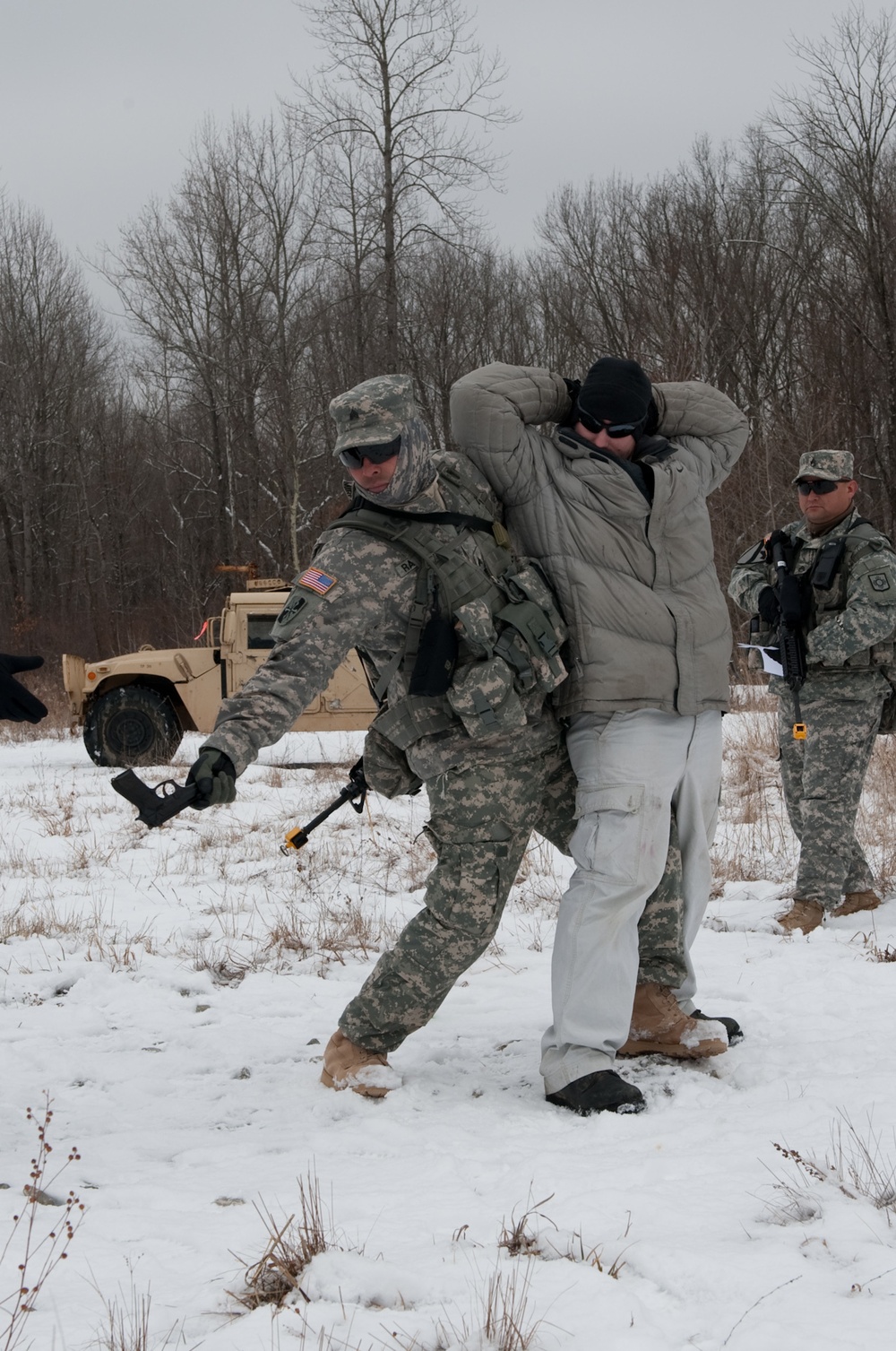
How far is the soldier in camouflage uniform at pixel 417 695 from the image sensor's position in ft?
9.55

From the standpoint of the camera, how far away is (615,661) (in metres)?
3.05

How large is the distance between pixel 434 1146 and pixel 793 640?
3036 mm

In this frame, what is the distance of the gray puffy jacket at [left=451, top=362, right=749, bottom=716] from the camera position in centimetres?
307

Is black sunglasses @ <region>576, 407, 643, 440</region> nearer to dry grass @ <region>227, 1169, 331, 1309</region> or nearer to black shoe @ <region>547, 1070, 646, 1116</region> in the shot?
black shoe @ <region>547, 1070, 646, 1116</region>

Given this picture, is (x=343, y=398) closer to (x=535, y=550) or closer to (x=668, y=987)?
(x=535, y=550)

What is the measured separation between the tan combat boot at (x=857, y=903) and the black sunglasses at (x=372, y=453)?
3.25 meters

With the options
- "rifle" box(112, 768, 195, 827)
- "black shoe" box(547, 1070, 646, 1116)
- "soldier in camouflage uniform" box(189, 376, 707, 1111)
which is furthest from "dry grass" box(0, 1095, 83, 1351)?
"black shoe" box(547, 1070, 646, 1116)

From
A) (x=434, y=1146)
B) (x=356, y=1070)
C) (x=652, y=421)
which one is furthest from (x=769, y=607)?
(x=434, y=1146)

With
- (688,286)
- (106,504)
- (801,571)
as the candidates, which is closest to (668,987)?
(801,571)

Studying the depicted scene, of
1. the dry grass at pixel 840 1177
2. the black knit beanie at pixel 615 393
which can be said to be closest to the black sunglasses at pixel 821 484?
the black knit beanie at pixel 615 393

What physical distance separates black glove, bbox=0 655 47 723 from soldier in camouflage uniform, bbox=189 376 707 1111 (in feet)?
1.50

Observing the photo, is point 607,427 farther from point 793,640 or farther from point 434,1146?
point 793,640

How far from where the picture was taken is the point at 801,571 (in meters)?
5.27

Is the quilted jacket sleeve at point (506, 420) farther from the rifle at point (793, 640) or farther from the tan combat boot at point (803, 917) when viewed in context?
the tan combat boot at point (803, 917)
